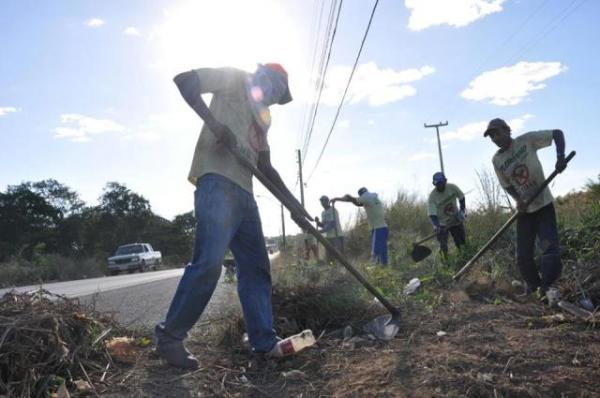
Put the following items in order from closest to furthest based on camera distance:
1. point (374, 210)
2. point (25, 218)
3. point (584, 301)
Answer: point (584, 301)
point (374, 210)
point (25, 218)

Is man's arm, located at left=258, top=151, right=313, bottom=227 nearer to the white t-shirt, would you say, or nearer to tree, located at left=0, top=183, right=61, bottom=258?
the white t-shirt

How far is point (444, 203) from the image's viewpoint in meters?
8.51

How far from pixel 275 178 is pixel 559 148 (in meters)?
2.91

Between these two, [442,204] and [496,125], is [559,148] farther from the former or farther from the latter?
[442,204]

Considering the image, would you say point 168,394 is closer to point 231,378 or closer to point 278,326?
point 231,378

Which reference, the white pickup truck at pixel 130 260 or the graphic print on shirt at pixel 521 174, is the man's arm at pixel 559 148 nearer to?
the graphic print on shirt at pixel 521 174

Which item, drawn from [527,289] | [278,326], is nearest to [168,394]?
[278,326]

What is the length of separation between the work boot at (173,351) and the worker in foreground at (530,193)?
313 centimetres

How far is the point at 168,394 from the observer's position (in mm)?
2535

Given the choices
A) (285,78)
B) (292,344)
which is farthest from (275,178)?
(292,344)

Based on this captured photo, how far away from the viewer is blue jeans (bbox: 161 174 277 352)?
9.33 ft

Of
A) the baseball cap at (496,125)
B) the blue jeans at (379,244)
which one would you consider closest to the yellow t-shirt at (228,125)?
the baseball cap at (496,125)

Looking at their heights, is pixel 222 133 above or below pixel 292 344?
above

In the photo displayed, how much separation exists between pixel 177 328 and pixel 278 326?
1103 mm
